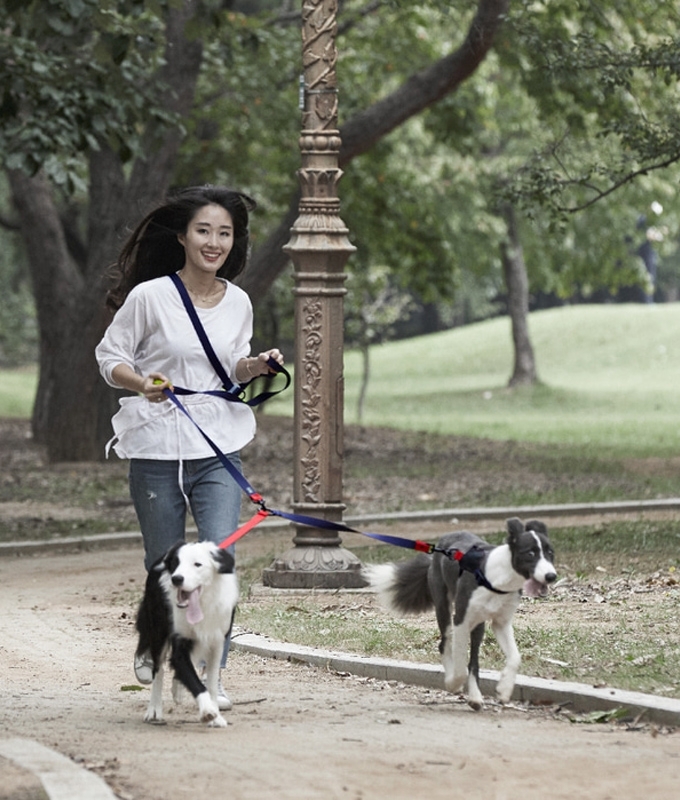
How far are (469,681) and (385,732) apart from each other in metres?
0.69

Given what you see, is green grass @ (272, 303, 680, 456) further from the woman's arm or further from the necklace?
the woman's arm

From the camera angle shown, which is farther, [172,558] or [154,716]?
[154,716]

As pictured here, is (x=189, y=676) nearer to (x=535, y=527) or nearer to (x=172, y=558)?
(x=172, y=558)

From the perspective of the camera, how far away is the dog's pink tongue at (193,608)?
22.2 feet

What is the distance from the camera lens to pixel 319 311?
12125mm

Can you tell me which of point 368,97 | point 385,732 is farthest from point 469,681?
point 368,97

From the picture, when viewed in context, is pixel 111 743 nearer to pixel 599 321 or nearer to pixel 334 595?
pixel 334 595

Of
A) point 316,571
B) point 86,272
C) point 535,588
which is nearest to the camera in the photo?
point 535,588

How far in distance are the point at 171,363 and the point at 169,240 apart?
2.11 feet

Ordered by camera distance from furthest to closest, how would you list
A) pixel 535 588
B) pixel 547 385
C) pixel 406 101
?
pixel 547 385, pixel 406 101, pixel 535 588

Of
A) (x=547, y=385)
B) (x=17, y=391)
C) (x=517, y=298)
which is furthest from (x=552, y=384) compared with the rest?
(x=17, y=391)

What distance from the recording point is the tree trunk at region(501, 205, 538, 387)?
44.9 meters

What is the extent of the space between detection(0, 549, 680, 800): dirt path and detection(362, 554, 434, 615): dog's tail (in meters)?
0.45

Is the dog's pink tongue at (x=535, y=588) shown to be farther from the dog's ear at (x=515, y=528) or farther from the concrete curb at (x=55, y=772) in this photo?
the concrete curb at (x=55, y=772)
